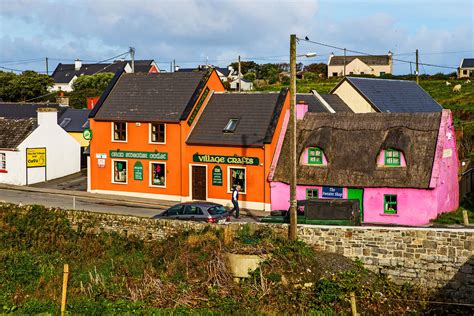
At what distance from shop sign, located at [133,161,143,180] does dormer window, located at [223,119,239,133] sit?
234 inches

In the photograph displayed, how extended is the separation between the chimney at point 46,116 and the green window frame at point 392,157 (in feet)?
78.0

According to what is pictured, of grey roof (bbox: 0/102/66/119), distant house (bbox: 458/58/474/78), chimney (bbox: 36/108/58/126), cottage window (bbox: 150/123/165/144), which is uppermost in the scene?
distant house (bbox: 458/58/474/78)

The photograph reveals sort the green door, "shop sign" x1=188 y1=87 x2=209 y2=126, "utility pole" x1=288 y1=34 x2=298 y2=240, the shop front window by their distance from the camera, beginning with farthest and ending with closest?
"shop sign" x1=188 y1=87 x2=209 y2=126 < the shop front window < the green door < "utility pole" x1=288 y1=34 x2=298 y2=240

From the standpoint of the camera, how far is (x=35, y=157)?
4609 centimetres

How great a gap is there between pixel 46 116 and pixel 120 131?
7172 mm

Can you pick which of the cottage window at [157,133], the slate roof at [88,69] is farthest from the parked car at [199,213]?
the slate roof at [88,69]

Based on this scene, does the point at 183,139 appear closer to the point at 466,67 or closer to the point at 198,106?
the point at 198,106

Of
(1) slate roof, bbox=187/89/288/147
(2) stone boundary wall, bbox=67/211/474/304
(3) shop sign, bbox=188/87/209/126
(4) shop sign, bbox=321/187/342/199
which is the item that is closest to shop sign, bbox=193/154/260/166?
(1) slate roof, bbox=187/89/288/147

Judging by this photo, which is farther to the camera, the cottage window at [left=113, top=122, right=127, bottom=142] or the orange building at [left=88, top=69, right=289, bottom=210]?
the cottage window at [left=113, top=122, right=127, bottom=142]

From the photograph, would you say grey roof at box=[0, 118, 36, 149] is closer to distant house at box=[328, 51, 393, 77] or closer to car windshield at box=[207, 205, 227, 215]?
car windshield at box=[207, 205, 227, 215]

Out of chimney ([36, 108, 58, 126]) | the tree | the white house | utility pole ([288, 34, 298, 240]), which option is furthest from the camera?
the tree

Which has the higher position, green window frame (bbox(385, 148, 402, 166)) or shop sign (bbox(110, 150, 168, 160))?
shop sign (bbox(110, 150, 168, 160))

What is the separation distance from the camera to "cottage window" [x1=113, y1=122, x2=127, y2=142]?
140 feet

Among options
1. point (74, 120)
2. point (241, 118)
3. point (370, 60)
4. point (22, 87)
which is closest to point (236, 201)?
point (241, 118)
